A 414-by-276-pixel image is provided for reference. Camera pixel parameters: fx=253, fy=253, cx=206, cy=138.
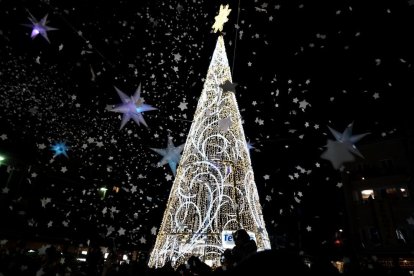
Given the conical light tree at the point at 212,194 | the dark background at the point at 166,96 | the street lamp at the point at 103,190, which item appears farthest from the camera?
the street lamp at the point at 103,190

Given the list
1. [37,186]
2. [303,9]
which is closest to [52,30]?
[37,186]

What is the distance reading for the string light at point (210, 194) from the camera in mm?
4004

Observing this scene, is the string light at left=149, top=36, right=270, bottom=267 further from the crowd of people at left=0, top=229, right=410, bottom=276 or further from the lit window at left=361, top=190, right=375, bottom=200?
the lit window at left=361, top=190, right=375, bottom=200

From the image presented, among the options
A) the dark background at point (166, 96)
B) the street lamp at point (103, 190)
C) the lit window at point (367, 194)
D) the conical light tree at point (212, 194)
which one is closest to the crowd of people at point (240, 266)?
the conical light tree at point (212, 194)

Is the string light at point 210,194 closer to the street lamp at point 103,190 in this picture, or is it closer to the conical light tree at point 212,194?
the conical light tree at point 212,194

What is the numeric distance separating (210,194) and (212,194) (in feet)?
0.11

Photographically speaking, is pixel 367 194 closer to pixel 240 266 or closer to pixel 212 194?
pixel 212 194

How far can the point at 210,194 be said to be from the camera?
4148 millimetres

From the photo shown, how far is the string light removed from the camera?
13.1 ft

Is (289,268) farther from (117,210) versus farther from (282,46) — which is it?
(117,210)

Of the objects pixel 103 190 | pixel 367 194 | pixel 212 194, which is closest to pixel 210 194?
pixel 212 194

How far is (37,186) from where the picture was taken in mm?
5684

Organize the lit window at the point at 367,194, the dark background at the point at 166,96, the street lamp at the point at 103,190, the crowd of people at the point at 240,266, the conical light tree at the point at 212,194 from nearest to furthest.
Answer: the crowd of people at the point at 240,266 → the dark background at the point at 166,96 → the conical light tree at the point at 212,194 → the street lamp at the point at 103,190 → the lit window at the point at 367,194

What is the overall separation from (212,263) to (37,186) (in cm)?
435
